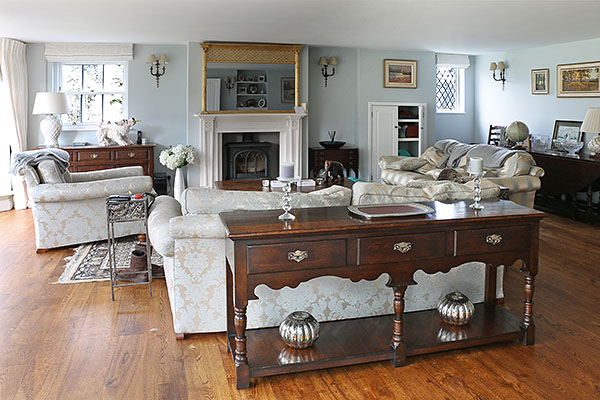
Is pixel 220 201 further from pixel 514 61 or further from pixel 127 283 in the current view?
pixel 514 61

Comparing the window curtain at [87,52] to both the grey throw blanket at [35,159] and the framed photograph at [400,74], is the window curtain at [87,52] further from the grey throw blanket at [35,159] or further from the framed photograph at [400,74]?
the framed photograph at [400,74]

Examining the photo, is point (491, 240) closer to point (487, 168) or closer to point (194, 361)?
point (194, 361)

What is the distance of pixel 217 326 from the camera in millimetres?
3191

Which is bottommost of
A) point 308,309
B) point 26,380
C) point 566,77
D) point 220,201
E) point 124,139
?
point 26,380

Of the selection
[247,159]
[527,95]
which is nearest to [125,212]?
[247,159]

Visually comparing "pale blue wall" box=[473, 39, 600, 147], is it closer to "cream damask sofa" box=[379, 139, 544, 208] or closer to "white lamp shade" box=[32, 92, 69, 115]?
"cream damask sofa" box=[379, 139, 544, 208]

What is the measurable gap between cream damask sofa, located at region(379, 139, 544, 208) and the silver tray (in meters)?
1.55

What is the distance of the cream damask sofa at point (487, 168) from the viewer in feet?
17.6

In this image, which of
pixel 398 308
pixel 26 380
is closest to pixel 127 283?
pixel 26 380

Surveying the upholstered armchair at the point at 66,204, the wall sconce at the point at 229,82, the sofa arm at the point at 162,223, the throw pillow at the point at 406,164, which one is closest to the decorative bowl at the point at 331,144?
the throw pillow at the point at 406,164

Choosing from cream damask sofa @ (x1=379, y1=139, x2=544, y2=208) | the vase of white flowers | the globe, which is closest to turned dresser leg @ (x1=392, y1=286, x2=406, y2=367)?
cream damask sofa @ (x1=379, y1=139, x2=544, y2=208)

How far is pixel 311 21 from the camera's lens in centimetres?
575

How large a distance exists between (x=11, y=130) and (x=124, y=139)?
1412mm

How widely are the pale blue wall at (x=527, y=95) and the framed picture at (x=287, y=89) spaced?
11.3 ft
